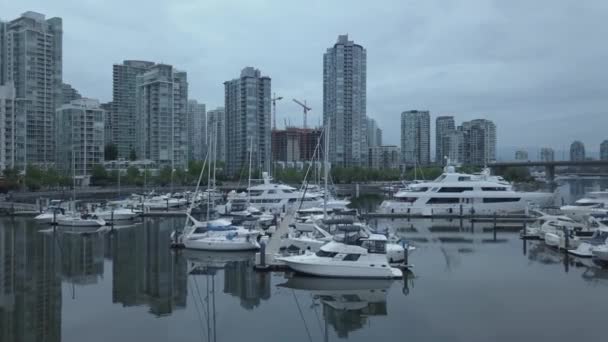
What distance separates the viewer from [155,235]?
35250 mm

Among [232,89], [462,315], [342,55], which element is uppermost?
[342,55]

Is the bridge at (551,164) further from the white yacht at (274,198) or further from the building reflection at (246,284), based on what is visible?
the building reflection at (246,284)

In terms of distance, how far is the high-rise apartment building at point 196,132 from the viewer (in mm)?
173875

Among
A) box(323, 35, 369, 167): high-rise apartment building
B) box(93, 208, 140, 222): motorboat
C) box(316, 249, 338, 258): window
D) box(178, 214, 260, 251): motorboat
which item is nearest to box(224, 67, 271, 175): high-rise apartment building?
box(323, 35, 369, 167): high-rise apartment building

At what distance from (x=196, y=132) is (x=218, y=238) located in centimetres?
16464

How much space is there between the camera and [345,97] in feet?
442

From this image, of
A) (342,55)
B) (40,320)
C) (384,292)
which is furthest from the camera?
(342,55)

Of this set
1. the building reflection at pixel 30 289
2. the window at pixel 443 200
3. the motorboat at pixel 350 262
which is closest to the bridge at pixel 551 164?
the window at pixel 443 200

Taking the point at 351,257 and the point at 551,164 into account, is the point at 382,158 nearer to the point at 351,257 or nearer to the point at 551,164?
the point at 551,164

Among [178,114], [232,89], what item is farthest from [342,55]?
[178,114]

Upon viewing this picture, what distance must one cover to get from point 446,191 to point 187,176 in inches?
2260

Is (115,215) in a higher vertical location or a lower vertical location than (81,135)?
lower

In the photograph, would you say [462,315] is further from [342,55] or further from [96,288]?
[342,55]

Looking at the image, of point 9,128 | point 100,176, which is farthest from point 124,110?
point 100,176
